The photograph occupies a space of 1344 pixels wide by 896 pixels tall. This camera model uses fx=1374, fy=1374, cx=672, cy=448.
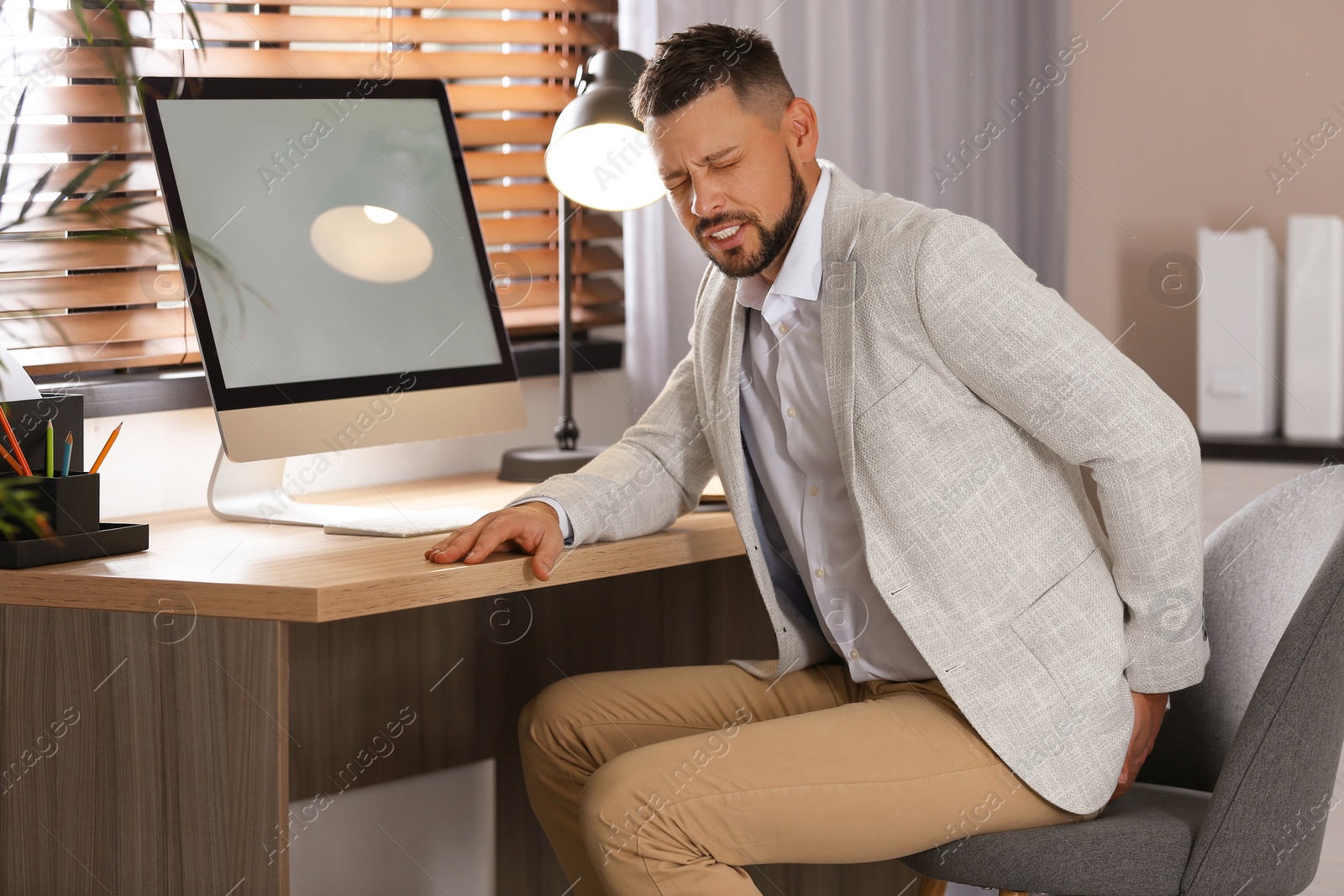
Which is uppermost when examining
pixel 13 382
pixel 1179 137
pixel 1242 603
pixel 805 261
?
pixel 1179 137

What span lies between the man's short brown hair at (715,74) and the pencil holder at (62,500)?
2.16 ft

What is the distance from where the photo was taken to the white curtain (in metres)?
2.12

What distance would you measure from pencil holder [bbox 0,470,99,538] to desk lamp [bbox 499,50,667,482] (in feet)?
2.16

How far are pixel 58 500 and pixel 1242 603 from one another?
117 cm

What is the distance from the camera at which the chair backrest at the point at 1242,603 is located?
136 centimetres

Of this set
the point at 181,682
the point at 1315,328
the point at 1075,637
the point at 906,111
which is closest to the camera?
the point at 181,682

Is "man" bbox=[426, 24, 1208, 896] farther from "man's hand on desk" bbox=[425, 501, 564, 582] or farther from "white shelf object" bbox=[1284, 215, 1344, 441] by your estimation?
"white shelf object" bbox=[1284, 215, 1344, 441]

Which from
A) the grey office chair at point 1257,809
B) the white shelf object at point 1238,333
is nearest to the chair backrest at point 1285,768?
the grey office chair at point 1257,809

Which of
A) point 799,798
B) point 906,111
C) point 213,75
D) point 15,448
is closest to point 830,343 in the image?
point 799,798

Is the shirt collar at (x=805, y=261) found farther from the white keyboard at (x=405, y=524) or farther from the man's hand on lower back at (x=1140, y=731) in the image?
the man's hand on lower back at (x=1140, y=731)

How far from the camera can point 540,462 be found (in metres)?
1.85

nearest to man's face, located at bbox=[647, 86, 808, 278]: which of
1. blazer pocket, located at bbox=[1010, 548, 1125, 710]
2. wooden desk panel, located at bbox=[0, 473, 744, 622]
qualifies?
wooden desk panel, located at bbox=[0, 473, 744, 622]

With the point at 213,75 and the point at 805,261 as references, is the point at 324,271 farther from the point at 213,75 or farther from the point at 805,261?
the point at 805,261

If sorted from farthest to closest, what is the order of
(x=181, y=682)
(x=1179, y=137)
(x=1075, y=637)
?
(x=1179, y=137), (x=1075, y=637), (x=181, y=682)
